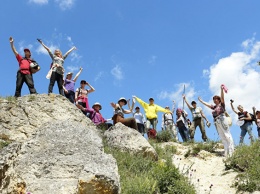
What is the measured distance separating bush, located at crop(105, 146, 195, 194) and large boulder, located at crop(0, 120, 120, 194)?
0.93m

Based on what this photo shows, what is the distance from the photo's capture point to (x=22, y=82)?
443 inches

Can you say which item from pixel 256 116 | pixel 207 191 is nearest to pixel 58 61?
pixel 207 191

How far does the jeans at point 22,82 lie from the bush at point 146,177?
135 inches

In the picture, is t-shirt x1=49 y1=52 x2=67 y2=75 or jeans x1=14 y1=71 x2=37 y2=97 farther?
t-shirt x1=49 y1=52 x2=67 y2=75

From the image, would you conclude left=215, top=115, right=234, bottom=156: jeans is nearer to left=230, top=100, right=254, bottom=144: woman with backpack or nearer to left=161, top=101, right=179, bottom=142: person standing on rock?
left=230, top=100, right=254, bottom=144: woman with backpack

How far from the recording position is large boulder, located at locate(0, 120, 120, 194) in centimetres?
517

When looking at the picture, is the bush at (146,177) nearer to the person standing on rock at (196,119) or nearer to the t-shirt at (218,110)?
the t-shirt at (218,110)

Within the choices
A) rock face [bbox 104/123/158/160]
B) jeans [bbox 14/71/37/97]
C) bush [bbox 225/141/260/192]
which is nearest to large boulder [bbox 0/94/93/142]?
jeans [bbox 14/71/37/97]

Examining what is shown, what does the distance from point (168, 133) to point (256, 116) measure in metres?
3.05

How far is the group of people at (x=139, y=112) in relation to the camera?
35.0 feet

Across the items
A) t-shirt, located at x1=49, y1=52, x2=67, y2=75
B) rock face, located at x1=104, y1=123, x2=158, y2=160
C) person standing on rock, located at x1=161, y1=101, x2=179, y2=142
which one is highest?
t-shirt, located at x1=49, y1=52, x2=67, y2=75

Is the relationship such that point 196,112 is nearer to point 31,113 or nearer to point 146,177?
point 31,113

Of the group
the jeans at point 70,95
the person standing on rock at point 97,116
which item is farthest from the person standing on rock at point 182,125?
the jeans at point 70,95

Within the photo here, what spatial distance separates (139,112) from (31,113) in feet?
14.1
